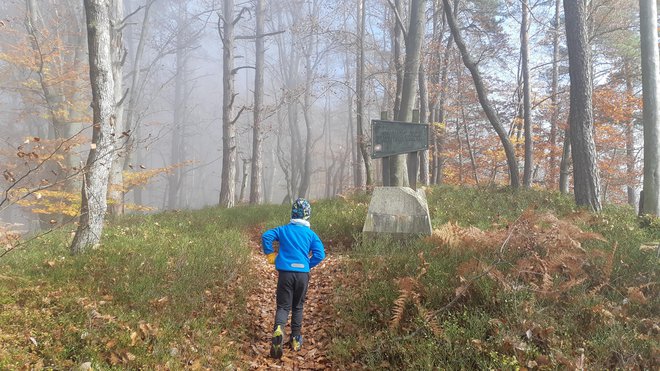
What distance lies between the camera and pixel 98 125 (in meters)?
5.85

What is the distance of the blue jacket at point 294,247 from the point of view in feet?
15.4

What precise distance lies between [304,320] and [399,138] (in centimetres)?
452

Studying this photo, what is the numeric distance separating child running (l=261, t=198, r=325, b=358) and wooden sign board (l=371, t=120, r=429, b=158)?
12.5 ft

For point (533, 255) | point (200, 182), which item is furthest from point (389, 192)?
point (200, 182)

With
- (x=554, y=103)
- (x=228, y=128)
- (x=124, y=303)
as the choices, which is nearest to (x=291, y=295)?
(x=124, y=303)

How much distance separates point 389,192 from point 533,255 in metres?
3.10

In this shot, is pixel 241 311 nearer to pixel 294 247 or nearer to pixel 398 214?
pixel 294 247

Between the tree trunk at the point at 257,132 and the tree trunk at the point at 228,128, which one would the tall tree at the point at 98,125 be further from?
the tree trunk at the point at 257,132

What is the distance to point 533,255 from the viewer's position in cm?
496

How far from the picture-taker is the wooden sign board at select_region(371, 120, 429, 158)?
8188 millimetres

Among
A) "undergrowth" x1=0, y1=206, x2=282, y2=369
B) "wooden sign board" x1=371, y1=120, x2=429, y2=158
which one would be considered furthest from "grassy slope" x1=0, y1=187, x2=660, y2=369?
"wooden sign board" x1=371, y1=120, x2=429, y2=158

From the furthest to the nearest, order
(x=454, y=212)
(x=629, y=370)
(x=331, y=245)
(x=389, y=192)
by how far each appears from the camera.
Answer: (x=454, y=212), (x=331, y=245), (x=389, y=192), (x=629, y=370)

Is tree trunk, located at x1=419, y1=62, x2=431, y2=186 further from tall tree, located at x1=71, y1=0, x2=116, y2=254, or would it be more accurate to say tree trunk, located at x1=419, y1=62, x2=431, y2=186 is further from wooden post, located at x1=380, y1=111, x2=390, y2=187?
tall tree, located at x1=71, y1=0, x2=116, y2=254

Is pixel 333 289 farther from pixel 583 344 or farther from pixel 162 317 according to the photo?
pixel 583 344
